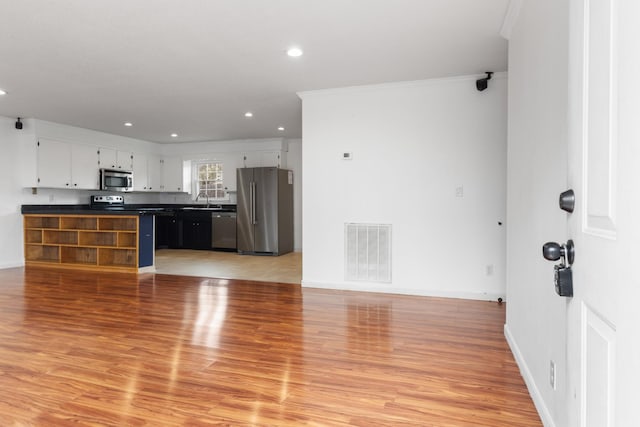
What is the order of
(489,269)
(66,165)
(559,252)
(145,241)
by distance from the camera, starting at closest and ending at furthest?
1. (559,252)
2. (489,269)
3. (145,241)
4. (66,165)

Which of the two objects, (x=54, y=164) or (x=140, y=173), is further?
(x=140, y=173)

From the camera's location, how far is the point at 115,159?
809cm

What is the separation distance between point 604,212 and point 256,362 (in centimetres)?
228

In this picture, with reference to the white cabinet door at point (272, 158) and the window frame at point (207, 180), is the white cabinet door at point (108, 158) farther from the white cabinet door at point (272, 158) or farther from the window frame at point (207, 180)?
the white cabinet door at point (272, 158)

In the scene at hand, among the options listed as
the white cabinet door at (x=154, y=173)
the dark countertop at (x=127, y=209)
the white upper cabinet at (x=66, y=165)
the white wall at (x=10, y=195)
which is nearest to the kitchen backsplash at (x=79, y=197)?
the dark countertop at (x=127, y=209)

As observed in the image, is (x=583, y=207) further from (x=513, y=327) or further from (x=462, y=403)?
(x=513, y=327)

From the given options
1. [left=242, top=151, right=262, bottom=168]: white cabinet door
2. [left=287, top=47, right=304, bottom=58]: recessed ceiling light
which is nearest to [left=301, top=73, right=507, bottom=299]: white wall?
[left=287, top=47, right=304, bottom=58]: recessed ceiling light

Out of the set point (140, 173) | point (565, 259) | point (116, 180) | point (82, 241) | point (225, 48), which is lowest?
point (82, 241)

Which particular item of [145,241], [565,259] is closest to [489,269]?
[565,259]

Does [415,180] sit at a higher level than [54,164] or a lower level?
lower

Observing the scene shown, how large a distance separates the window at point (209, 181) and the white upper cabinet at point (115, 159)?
143cm

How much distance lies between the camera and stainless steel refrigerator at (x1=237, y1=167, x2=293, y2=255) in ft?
26.0

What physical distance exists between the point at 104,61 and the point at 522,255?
3897 mm

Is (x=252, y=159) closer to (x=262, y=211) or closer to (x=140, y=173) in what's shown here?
(x=262, y=211)
